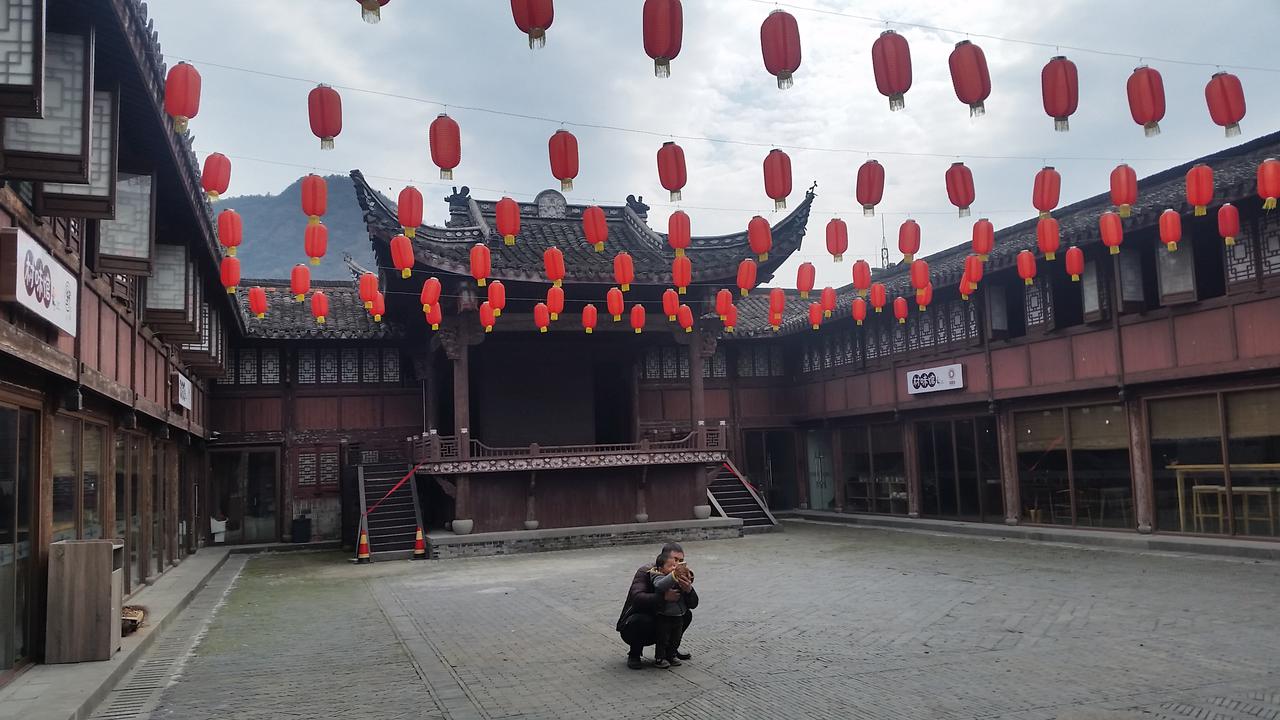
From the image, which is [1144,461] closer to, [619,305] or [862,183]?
[862,183]

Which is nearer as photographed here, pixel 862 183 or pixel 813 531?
pixel 862 183

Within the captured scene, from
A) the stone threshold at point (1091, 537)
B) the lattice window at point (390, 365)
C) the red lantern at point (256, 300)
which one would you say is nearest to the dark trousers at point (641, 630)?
the stone threshold at point (1091, 537)

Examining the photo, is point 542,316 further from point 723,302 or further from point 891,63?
point 891,63

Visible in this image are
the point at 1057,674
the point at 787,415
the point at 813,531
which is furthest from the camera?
the point at 787,415

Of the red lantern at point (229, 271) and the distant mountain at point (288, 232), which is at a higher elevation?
the distant mountain at point (288, 232)

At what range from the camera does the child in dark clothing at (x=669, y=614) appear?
27.1 ft

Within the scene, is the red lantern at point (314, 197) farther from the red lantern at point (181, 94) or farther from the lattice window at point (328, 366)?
the lattice window at point (328, 366)

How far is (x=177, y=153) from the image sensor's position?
32.6 feet

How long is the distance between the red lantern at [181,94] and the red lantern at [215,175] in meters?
3.31

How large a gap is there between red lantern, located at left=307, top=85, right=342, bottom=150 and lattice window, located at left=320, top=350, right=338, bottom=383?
50.5 feet

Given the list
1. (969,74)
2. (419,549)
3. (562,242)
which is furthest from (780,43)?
(562,242)

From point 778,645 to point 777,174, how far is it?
23.4ft

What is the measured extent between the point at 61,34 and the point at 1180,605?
1257 centimetres

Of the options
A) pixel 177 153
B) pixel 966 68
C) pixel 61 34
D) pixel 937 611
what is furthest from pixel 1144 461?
pixel 61 34
